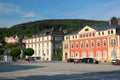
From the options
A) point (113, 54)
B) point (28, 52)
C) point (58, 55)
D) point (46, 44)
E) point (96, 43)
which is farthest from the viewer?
point (46, 44)

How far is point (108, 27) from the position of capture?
287 feet

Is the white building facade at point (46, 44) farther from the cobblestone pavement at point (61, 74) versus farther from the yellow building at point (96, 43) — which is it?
the cobblestone pavement at point (61, 74)

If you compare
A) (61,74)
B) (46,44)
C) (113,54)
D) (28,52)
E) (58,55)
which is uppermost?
(46,44)

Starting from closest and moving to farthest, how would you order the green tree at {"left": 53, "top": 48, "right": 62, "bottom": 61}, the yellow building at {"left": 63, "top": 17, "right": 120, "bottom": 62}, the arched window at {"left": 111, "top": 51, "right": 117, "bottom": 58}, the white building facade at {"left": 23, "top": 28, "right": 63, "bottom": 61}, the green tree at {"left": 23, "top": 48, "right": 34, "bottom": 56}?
the arched window at {"left": 111, "top": 51, "right": 117, "bottom": 58}
the yellow building at {"left": 63, "top": 17, "right": 120, "bottom": 62}
the green tree at {"left": 53, "top": 48, "right": 62, "bottom": 61}
the white building facade at {"left": 23, "top": 28, "right": 63, "bottom": 61}
the green tree at {"left": 23, "top": 48, "right": 34, "bottom": 56}

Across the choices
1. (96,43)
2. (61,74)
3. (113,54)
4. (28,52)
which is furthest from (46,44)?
(61,74)

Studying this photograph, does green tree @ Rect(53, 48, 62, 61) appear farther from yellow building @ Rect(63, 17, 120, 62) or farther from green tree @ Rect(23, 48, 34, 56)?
green tree @ Rect(23, 48, 34, 56)

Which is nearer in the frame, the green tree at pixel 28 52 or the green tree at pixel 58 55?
the green tree at pixel 58 55

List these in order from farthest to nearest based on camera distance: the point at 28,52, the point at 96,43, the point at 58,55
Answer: the point at 28,52
the point at 58,55
the point at 96,43

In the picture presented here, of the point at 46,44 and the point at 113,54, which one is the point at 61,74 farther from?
the point at 46,44

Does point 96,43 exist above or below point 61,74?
above

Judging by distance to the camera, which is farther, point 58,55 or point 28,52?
point 28,52

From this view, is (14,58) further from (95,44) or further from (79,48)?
(95,44)

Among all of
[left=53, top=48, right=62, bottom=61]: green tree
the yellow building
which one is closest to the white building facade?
[left=53, top=48, right=62, bottom=61]: green tree

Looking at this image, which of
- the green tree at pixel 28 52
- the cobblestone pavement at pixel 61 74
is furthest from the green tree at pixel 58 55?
the cobblestone pavement at pixel 61 74
